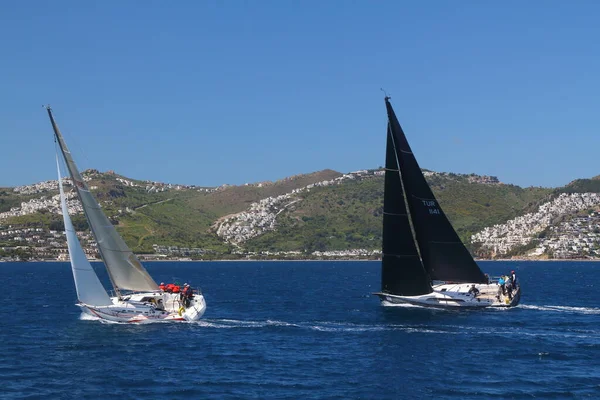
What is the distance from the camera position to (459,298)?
7231cm

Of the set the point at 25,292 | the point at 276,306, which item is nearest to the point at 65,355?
the point at 276,306

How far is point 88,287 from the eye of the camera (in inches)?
2323

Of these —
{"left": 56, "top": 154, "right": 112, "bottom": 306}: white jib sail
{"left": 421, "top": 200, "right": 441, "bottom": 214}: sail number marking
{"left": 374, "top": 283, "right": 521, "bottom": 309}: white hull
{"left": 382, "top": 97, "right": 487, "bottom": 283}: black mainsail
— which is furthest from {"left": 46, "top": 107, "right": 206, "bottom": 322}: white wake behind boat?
{"left": 421, "top": 200, "right": 441, "bottom": 214}: sail number marking

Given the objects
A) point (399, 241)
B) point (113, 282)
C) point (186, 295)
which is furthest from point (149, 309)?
point (399, 241)

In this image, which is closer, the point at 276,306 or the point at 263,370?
the point at 263,370

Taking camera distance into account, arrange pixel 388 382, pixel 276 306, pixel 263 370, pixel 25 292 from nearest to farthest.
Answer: pixel 388 382, pixel 263 370, pixel 276 306, pixel 25 292

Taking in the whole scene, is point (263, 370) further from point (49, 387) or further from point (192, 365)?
point (49, 387)

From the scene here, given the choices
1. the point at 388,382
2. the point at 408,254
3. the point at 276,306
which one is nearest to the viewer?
the point at 388,382

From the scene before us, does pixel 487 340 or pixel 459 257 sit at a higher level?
pixel 459 257

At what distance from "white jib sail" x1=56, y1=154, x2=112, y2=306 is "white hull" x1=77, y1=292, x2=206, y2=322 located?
2.45 feet

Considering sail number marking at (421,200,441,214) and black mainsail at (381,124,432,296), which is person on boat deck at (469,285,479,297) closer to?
black mainsail at (381,124,432,296)

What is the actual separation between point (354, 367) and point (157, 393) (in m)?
12.2

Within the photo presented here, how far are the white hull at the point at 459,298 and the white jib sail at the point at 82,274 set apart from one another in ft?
89.2

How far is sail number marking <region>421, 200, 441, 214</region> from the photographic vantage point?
2923 inches
